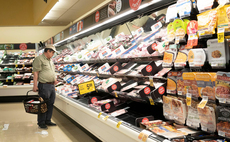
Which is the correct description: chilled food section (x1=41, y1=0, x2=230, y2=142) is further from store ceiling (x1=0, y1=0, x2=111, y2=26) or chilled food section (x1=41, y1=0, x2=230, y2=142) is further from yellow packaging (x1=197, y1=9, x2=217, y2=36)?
store ceiling (x1=0, y1=0, x2=111, y2=26)

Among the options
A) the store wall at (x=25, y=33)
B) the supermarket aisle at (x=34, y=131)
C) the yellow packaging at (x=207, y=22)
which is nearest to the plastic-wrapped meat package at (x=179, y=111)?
the yellow packaging at (x=207, y=22)

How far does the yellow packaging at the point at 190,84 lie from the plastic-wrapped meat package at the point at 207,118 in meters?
0.15

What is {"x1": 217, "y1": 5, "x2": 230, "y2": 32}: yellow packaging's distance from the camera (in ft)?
5.21

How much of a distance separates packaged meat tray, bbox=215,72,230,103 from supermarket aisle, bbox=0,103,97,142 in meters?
2.85

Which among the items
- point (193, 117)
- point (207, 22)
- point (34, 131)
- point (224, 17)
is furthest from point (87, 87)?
point (224, 17)

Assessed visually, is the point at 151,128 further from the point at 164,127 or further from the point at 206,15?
the point at 206,15

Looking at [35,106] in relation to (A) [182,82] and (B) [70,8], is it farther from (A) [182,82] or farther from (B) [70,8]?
(B) [70,8]

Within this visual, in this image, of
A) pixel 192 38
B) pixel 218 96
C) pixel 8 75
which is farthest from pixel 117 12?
pixel 8 75

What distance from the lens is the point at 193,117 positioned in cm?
200

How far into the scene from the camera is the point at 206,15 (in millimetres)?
1756

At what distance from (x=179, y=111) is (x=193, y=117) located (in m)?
0.15

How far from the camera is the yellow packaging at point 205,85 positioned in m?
1.75

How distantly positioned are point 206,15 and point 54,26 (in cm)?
1047

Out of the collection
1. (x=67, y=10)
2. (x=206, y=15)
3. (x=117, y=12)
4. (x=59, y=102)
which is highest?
(x=67, y=10)
